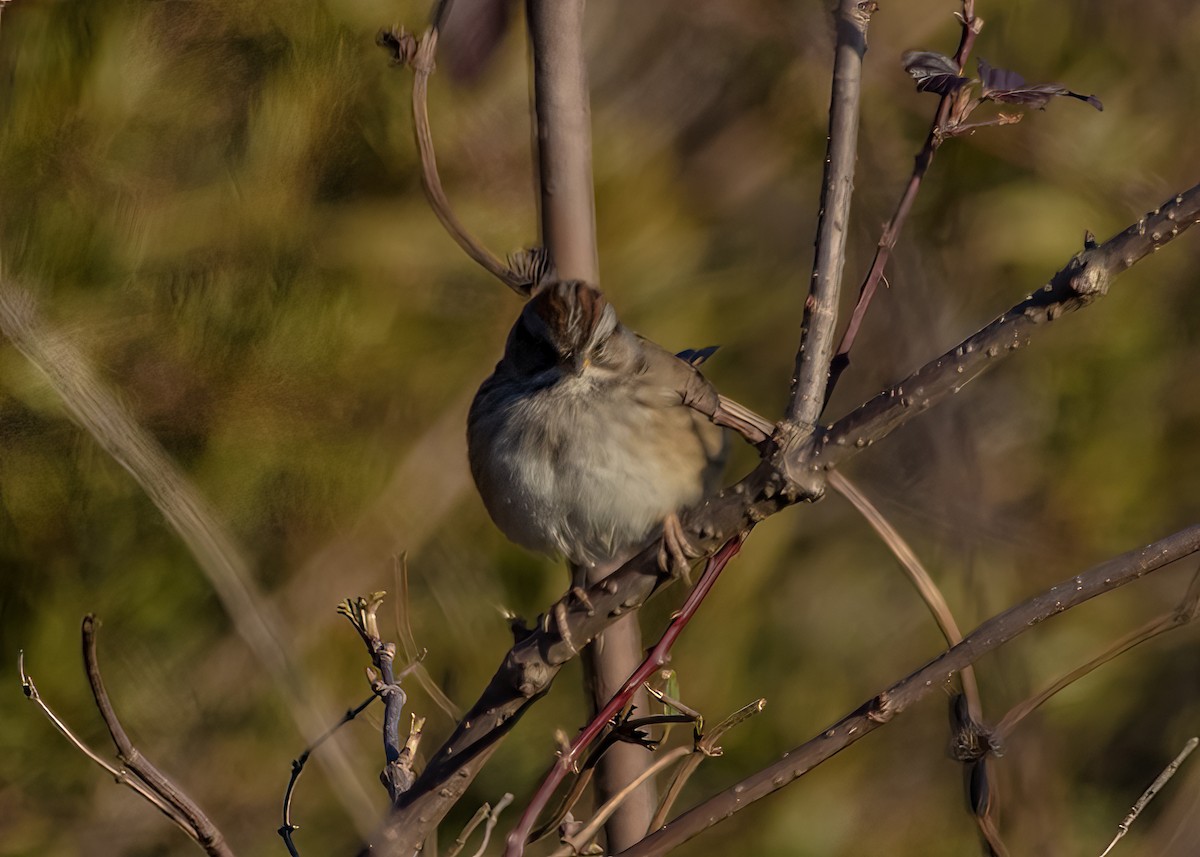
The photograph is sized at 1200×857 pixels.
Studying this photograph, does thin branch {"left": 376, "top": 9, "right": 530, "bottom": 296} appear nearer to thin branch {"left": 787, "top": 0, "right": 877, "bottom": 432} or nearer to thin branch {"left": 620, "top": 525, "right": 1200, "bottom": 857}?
thin branch {"left": 787, "top": 0, "right": 877, "bottom": 432}

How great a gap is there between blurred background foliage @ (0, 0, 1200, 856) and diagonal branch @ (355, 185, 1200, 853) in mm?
1060

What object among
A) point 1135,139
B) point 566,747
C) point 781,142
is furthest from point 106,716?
point 1135,139

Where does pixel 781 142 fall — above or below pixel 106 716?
above

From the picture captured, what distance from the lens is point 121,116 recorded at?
263 cm

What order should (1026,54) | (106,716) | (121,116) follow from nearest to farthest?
(106,716)
(121,116)
(1026,54)

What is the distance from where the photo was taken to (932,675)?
1479 mm

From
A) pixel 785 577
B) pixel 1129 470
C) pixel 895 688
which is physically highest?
pixel 785 577

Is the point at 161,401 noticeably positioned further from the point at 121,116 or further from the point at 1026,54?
the point at 1026,54

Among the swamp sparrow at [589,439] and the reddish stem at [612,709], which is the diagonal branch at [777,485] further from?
the swamp sparrow at [589,439]

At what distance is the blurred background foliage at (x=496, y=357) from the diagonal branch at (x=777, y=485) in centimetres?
106

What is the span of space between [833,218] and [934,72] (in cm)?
18

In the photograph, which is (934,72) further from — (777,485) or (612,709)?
(612,709)

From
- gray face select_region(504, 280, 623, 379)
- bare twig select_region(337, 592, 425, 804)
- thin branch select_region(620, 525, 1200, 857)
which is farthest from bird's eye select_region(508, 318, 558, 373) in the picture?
thin branch select_region(620, 525, 1200, 857)

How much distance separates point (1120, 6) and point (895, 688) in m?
2.15
